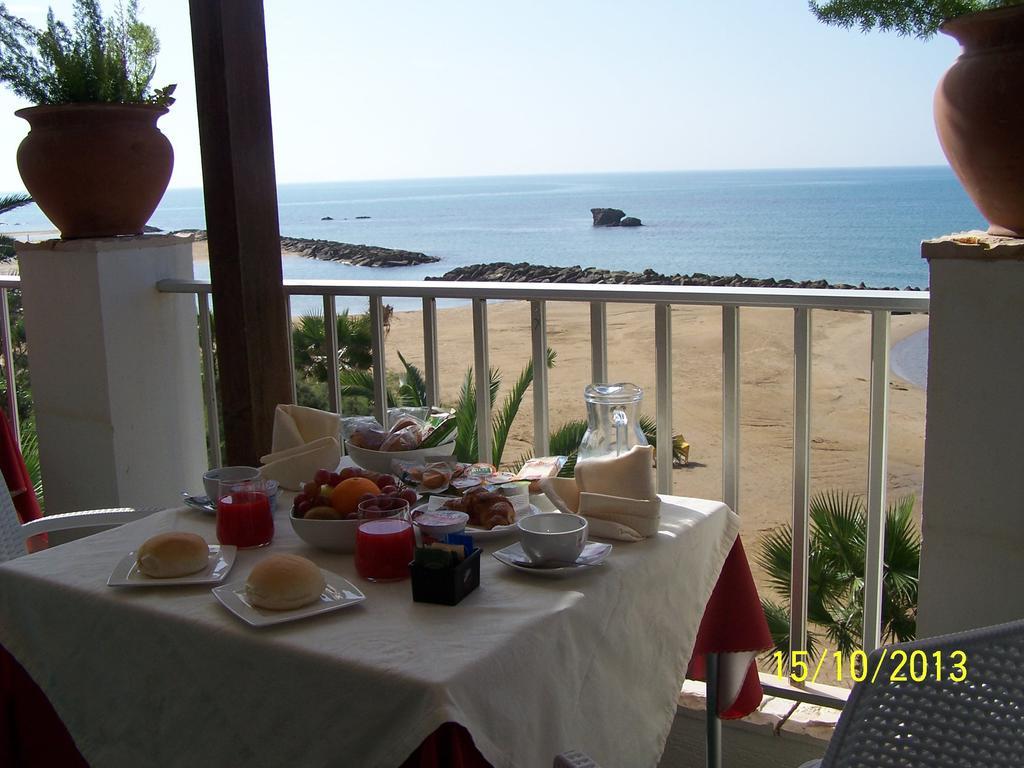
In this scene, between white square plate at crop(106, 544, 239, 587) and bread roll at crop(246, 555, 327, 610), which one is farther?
white square plate at crop(106, 544, 239, 587)

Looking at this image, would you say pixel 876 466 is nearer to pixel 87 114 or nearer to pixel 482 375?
pixel 482 375

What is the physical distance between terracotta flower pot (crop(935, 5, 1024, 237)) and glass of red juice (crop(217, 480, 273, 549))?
145cm

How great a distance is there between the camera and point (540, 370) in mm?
2369

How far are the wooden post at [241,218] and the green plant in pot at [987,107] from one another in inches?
69.5

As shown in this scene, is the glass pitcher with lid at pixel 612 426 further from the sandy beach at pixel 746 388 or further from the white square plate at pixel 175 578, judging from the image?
the sandy beach at pixel 746 388

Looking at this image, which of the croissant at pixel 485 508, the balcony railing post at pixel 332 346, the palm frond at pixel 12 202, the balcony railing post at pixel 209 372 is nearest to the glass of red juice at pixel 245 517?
the croissant at pixel 485 508

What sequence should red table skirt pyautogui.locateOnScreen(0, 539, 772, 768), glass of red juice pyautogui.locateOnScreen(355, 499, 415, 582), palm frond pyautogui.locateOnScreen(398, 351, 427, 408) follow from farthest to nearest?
palm frond pyautogui.locateOnScreen(398, 351, 427, 408) < glass of red juice pyautogui.locateOnScreen(355, 499, 415, 582) < red table skirt pyautogui.locateOnScreen(0, 539, 772, 768)

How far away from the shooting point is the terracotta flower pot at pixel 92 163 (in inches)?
110

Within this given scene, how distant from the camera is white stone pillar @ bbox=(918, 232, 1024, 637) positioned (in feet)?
5.64

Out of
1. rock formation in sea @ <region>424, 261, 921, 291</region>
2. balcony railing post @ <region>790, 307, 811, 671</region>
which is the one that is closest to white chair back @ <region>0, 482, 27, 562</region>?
balcony railing post @ <region>790, 307, 811, 671</region>

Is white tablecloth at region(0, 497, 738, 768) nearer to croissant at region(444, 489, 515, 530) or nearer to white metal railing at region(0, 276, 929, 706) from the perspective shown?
croissant at region(444, 489, 515, 530)

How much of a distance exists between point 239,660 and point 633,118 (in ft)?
117

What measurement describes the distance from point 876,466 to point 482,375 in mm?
1019

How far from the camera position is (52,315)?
2.96 metres
